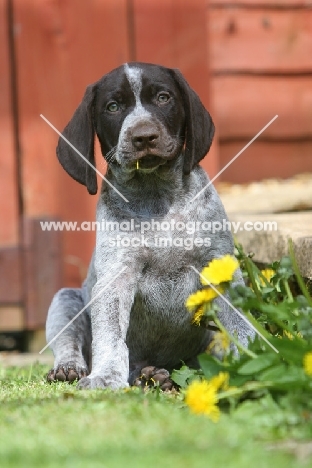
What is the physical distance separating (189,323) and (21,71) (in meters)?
2.79

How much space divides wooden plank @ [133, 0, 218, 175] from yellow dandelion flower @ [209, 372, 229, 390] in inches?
134

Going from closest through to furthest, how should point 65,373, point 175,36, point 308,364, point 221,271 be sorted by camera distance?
point 308,364 → point 221,271 → point 65,373 → point 175,36

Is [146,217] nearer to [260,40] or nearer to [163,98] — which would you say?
[163,98]

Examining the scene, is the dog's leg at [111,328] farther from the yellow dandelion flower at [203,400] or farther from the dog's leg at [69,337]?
the yellow dandelion flower at [203,400]

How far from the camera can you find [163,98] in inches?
160

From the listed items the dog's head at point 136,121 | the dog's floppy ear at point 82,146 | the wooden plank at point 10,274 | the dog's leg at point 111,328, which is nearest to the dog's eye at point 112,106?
the dog's head at point 136,121

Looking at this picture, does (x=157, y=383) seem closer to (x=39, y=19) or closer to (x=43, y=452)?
(x=43, y=452)

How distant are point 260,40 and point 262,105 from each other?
49 centimetres

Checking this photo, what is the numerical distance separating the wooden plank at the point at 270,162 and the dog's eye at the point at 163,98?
2822 mm

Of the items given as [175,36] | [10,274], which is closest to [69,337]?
[10,274]

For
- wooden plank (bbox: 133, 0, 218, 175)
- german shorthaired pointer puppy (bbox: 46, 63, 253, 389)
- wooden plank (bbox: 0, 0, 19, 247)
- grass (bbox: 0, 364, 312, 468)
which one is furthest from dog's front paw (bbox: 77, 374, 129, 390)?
wooden plank (bbox: 133, 0, 218, 175)

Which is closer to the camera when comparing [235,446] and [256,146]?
[235,446]

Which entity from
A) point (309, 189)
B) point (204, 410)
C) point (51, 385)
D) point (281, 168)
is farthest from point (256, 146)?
point (204, 410)

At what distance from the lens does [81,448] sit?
2.42 meters
